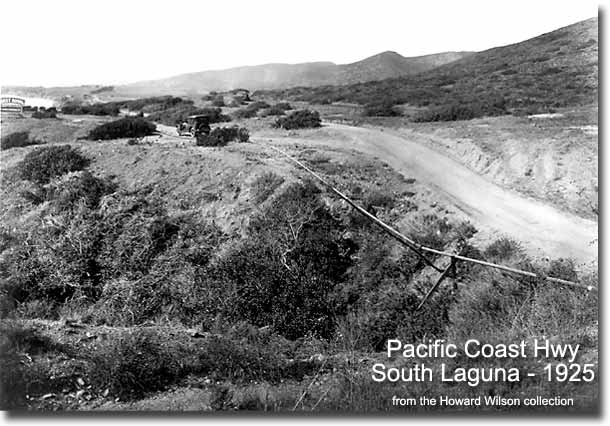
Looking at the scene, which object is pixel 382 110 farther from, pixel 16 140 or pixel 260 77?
pixel 16 140

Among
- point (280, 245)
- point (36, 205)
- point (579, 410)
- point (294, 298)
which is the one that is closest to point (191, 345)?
point (294, 298)

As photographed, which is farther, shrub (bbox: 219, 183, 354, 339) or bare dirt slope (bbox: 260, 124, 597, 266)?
shrub (bbox: 219, 183, 354, 339)

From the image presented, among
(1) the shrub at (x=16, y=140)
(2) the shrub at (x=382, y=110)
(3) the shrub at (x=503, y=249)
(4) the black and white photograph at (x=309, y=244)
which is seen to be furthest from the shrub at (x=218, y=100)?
(3) the shrub at (x=503, y=249)

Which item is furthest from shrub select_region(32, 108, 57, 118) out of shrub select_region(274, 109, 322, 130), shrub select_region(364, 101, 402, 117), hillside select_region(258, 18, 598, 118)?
shrub select_region(364, 101, 402, 117)

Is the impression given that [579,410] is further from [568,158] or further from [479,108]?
[479,108]

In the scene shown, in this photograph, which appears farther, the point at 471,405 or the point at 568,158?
the point at 568,158

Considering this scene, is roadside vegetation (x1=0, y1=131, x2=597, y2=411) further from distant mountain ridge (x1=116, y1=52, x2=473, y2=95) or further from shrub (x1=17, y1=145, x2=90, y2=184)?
distant mountain ridge (x1=116, y1=52, x2=473, y2=95)

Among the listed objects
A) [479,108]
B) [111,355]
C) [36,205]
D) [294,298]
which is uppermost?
[479,108]
